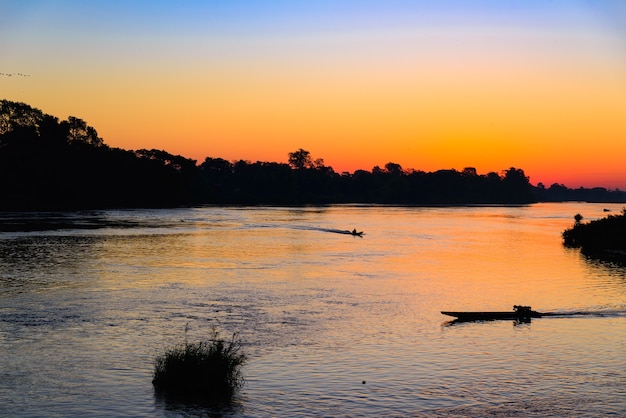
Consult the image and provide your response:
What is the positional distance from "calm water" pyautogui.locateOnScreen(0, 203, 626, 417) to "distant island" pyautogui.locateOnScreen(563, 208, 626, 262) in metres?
12.3

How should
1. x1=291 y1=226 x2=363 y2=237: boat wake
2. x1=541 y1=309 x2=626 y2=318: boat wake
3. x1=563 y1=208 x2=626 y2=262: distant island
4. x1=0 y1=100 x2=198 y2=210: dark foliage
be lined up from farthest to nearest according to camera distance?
x1=0 y1=100 x2=198 y2=210: dark foliage → x1=291 y1=226 x2=363 y2=237: boat wake → x1=563 y1=208 x2=626 y2=262: distant island → x1=541 y1=309 x2=626 y2=318: boat wake

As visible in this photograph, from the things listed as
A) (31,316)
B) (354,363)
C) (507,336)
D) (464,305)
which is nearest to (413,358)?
(354,363)

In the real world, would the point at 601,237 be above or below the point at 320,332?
above

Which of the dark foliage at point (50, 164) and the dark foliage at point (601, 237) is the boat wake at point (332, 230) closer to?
the dark foliage at point (601, 237)

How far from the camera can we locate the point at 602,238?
282 feet

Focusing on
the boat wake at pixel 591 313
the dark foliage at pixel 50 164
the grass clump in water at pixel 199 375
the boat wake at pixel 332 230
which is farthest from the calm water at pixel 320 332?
the dark foliage at pixel 50 164

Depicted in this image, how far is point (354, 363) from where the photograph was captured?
1053 inches

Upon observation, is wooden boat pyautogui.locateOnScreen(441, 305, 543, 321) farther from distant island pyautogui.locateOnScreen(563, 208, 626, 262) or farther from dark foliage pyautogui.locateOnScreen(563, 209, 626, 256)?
dark foliage pyautogui.locateOnScreen(563, 209, 626, 256)

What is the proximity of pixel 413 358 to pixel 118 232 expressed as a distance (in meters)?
78.6

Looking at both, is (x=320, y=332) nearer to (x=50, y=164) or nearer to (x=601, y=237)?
(x=601, y=237)

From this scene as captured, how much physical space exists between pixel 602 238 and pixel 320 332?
2497 inches

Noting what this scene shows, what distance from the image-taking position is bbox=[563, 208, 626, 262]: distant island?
8025 centimetres

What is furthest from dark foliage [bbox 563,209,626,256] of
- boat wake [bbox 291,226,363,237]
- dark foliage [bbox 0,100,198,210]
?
dark foliage [bbox 0,100,198,210]

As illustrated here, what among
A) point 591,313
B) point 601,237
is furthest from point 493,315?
point 601,237
